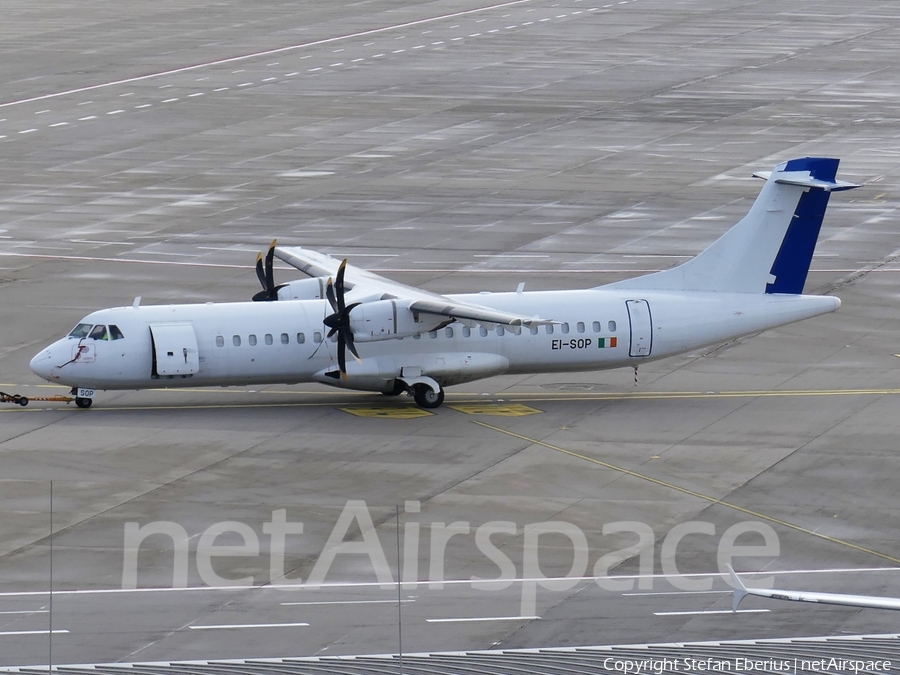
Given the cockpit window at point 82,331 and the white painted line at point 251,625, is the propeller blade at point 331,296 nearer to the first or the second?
the cockpit window at point 82,331

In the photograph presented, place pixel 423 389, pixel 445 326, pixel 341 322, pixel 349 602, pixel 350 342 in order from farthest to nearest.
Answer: pixel 423 389, pixel 445 326, pixel 350 342, pixel 341 322, pixel 349 602

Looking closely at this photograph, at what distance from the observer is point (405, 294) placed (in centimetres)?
4128

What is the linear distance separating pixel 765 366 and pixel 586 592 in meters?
18.6

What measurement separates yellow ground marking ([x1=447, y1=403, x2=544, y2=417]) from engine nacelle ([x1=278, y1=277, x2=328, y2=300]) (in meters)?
5.22

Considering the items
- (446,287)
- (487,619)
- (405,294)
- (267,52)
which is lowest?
(487,619)

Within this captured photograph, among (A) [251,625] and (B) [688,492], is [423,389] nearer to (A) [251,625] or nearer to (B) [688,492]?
(B) [688,492]

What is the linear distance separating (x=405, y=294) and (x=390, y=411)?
123 inches

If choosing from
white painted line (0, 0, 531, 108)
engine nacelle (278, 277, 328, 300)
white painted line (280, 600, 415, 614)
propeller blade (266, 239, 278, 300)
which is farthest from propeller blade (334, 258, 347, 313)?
white painted line (0, 0, 531, 108)

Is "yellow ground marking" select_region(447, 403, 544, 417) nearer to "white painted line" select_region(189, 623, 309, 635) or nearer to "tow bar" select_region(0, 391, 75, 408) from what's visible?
"tow bar" select_region(0, 391, 75, 408)

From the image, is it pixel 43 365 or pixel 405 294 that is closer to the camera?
pixel 43 365

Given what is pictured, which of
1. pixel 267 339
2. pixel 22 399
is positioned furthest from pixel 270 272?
pixel 22 399

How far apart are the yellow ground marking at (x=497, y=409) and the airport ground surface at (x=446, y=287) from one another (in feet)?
0.52

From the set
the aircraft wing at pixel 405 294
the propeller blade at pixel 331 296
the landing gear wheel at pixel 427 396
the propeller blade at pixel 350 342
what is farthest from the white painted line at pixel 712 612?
the propeller blade at pixel 331 296

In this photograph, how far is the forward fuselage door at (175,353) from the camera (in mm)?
40125
